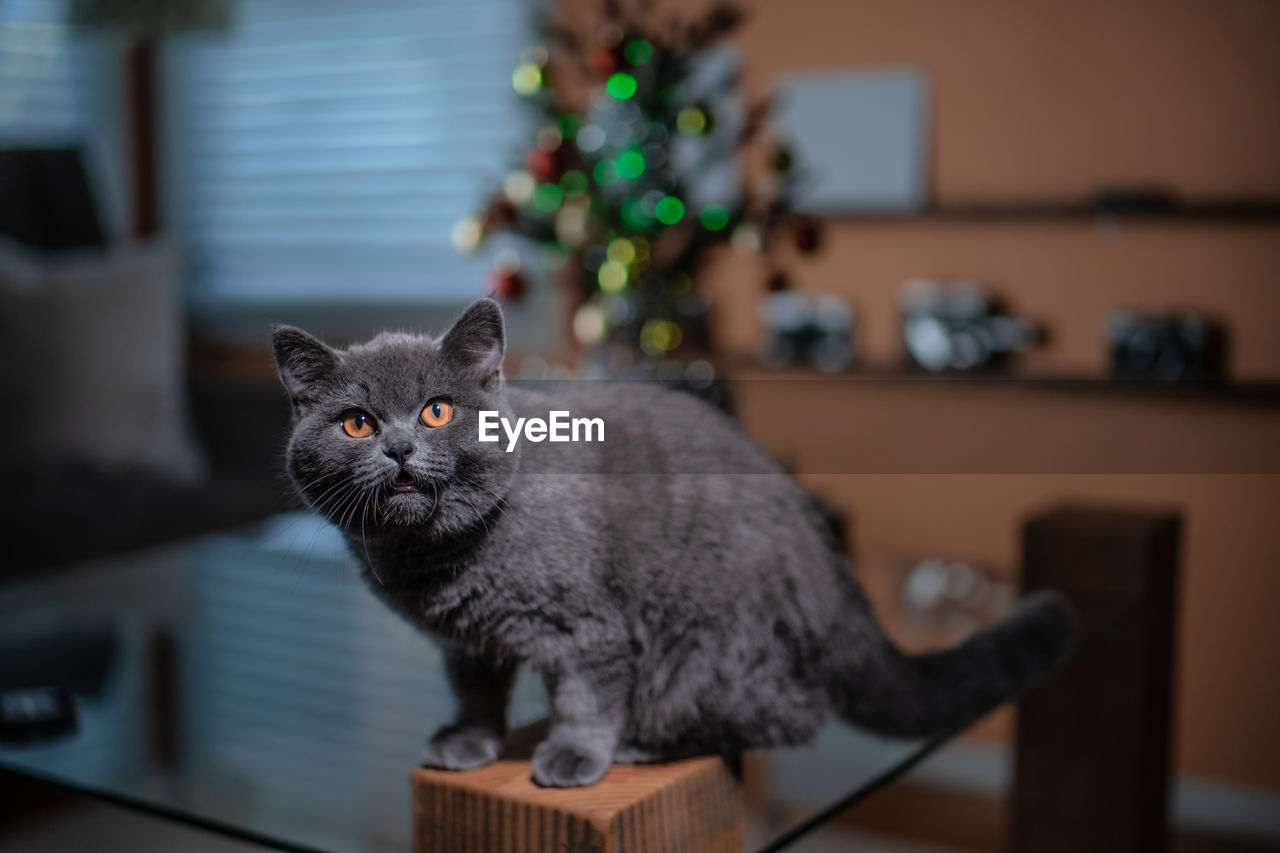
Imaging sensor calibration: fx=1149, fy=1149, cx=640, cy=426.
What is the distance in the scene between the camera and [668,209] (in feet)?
5.66

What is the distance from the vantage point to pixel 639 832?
21.5 inches

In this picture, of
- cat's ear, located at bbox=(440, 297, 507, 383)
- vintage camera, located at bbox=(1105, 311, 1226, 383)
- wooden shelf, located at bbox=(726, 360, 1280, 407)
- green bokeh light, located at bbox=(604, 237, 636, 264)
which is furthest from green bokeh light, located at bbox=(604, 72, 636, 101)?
cat's ear, located at bbox=(440, 297, 507, 383)

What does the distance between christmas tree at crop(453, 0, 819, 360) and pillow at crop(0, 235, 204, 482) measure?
0.87 meters

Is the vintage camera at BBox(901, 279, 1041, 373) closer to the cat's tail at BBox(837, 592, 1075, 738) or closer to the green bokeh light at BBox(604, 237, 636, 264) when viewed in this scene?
the green bokeh light at BBox(604, 237, 636, 264)

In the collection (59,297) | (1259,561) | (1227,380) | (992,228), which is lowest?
(1259,561)

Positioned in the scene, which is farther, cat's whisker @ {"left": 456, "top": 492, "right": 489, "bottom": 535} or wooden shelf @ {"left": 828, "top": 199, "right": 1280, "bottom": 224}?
wooden shelf @ {"left": 828, "top": 199, "right": 1280, "bottom": 224}

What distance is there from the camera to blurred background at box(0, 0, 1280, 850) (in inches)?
71.9

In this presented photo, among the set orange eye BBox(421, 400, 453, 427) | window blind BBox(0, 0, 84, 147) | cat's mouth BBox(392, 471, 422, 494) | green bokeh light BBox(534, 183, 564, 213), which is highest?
window blind BBox(0, 0, 84, 147)

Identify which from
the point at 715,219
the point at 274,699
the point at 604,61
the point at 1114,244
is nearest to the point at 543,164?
the point at 604,61

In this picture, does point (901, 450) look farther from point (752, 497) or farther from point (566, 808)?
point (566, 808)

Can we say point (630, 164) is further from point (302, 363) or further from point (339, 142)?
point (339, 142)

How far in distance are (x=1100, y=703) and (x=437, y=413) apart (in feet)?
2.63

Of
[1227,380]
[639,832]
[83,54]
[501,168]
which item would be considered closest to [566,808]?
[639,832]

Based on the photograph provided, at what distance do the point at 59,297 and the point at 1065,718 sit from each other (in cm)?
195
